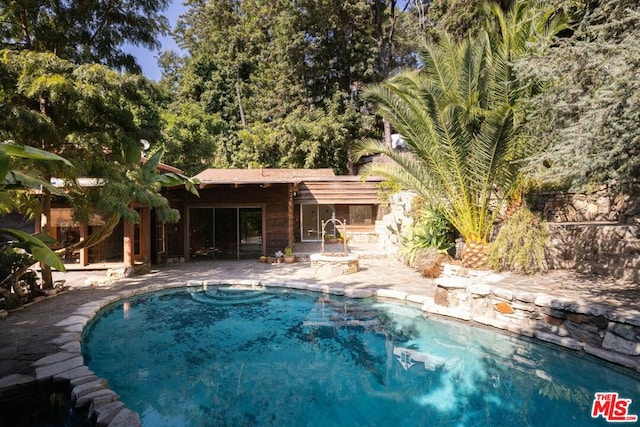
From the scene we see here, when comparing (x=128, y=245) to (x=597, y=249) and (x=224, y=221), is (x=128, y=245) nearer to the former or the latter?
(x=224, y=221)

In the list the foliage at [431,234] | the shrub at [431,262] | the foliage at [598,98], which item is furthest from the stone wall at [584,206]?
the foliage at [598,98]

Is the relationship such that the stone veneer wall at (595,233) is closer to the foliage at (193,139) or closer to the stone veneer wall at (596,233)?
the stone veneer wall at (596,233)

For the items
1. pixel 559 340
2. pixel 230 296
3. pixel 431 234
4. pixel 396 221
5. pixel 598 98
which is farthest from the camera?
pixel 396 221

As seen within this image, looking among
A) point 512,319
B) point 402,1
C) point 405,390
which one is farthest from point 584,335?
point 402,1

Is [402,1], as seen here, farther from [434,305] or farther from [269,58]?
[434,305]

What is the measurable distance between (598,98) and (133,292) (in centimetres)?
933

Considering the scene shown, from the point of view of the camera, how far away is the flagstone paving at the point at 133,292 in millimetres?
3967

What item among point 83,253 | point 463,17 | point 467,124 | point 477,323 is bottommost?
point 477,323

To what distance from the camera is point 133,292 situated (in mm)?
8406

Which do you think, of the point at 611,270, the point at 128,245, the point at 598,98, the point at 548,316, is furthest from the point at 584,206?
the point at 128,245

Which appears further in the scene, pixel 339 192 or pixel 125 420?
pixel 339 192

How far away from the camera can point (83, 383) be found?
3.87 metres

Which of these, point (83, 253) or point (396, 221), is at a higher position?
point (396, 221)

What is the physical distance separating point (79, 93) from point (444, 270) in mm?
8835
